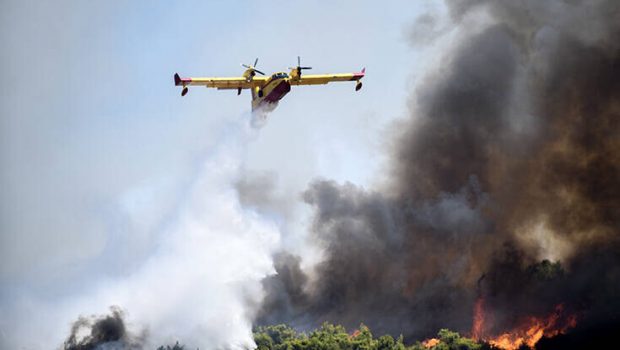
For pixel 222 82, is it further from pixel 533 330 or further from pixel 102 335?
pixel 533 330

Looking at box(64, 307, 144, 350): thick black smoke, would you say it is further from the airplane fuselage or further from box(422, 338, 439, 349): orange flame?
box(422, 338, 439, 349): orange flame

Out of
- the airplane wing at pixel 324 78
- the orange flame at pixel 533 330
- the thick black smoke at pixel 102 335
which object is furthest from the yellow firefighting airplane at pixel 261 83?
Answer: the orange flame at pixel 533 330

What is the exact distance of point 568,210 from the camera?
4296 inches

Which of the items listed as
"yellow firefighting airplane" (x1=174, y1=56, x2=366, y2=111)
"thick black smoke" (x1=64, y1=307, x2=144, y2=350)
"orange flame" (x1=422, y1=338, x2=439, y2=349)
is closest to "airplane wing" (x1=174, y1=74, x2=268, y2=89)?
"yellow firefighting airplane" (x1=174, y1=56, x2=366, y2=111)

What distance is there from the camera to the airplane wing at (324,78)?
114 metres

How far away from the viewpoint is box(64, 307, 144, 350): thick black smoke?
347 feet

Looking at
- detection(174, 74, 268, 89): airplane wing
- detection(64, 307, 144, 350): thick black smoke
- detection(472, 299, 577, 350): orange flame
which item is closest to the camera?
detection(472, 299, 577, 350): orange flame

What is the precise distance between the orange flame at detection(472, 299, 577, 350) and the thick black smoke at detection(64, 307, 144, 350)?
38573 millimetres

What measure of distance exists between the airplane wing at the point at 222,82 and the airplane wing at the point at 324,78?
438cm

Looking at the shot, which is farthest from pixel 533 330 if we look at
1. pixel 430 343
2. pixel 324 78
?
pixel 324 78

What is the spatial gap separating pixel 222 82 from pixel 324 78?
12.2 metres

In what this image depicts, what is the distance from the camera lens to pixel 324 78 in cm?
11544

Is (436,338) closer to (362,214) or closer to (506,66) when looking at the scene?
(362,214)

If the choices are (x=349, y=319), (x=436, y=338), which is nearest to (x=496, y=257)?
(x=436, y=338)
